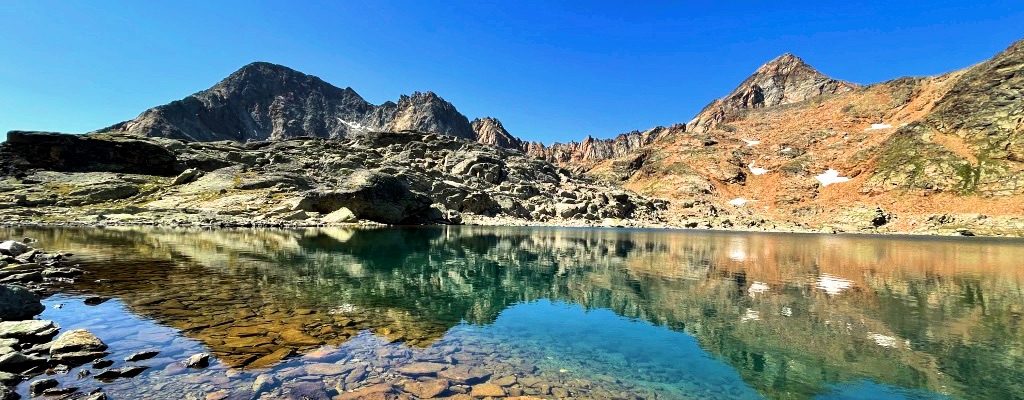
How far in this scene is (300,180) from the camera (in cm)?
10525

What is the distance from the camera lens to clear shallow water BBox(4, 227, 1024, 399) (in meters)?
13.4

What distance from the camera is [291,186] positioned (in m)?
101

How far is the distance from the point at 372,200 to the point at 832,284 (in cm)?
8241

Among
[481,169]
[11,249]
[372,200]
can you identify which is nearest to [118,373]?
[11,249]

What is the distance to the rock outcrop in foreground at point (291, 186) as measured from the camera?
281ft

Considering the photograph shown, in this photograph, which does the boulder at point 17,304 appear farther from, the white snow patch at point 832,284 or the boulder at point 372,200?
the boulder at point 372,200

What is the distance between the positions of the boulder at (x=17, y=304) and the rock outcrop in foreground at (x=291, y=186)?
68.5 meters

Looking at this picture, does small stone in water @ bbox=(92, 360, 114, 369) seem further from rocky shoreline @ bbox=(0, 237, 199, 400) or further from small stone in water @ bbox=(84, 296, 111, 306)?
small stone in water @ bbox=(84, 296, 111, 306)

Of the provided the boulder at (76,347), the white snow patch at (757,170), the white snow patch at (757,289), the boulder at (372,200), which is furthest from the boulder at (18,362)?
the white snow patch at (757,170)

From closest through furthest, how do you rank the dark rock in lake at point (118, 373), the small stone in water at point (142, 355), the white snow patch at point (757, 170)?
the dark rock in lake at point (118, 373)
the small stone in water at point (142, 355)
the white snow patch at point (757, 170)

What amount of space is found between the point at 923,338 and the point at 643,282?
15.8 metres

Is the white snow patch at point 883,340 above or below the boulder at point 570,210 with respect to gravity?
below

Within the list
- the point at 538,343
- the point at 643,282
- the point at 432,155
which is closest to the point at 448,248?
the point at 643,282

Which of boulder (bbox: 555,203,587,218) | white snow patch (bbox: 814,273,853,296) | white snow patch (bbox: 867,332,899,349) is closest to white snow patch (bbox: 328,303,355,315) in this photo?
white snow patch (bbox: 867,332,899,349)
